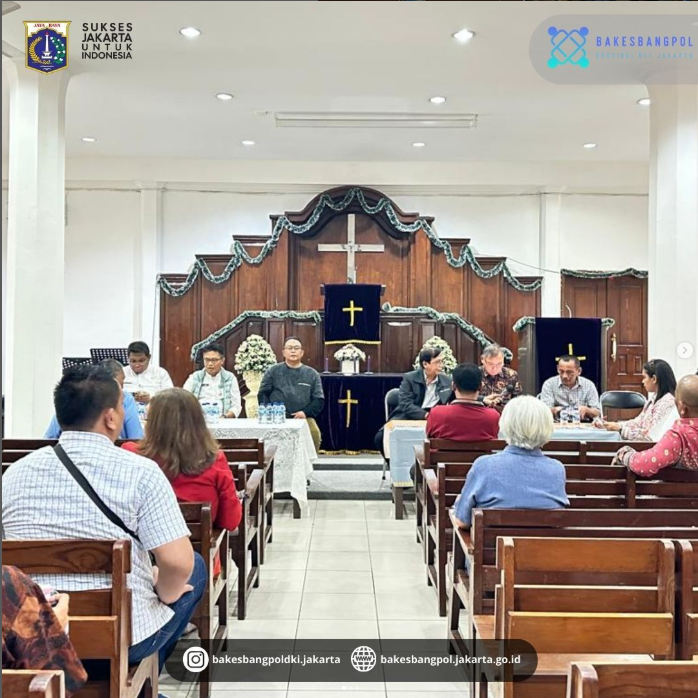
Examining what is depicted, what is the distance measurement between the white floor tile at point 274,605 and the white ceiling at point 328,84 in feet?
12.8

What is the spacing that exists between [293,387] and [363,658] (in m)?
3.23

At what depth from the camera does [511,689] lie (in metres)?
2.02

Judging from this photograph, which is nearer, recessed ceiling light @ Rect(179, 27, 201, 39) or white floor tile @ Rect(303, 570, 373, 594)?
white floor tile @ Rect(303, 570, 373, 594)

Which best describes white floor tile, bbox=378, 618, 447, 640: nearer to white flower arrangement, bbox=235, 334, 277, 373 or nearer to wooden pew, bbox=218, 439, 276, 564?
wooden pew, bbox=218, 439, 276, 564

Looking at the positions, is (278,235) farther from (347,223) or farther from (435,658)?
(435,658)

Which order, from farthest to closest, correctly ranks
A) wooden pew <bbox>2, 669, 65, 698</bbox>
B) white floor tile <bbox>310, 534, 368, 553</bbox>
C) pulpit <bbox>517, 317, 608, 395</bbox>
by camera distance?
pulpit <bbox>517, 317, 608, 395</bbox>
white floor tile <bbox>310, 534, 368, 553</bbox>
wooden pew <bbox>2, 669, 65, 698</bbox>

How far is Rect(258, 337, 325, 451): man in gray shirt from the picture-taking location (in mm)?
6043

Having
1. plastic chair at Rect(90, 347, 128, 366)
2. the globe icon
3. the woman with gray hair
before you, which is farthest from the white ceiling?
the globe icon

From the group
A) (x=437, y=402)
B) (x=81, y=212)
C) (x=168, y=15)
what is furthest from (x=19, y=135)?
(x=81, y=212)

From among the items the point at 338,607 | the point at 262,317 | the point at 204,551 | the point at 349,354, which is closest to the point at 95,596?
the point at 204,551

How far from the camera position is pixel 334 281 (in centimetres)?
982

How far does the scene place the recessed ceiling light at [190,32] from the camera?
16.9ft

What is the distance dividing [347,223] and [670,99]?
15.9 ft

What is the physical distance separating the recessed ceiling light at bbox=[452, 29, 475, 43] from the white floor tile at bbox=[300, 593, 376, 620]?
4086 millimetres
